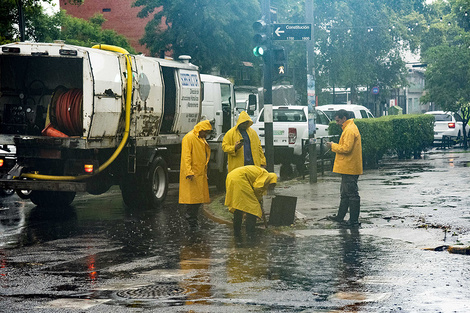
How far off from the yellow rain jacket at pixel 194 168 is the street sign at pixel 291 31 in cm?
401

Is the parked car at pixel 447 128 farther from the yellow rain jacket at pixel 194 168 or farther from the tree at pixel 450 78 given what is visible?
the yellow rain jacket at pixel 194 168

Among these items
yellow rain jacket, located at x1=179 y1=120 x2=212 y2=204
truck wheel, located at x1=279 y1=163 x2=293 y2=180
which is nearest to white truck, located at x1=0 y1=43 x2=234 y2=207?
yellow rain jacket, located at x1=179 y1=120 x2=212 y2=204

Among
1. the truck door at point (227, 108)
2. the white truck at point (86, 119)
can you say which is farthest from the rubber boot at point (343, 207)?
the truck door at point (227, 108)

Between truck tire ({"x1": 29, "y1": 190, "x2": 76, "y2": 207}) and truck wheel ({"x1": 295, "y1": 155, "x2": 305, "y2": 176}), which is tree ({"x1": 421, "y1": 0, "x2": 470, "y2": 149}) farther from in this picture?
truck tire ({"x1": 29, "y1": 190, "x2": 76, "y2": 207})

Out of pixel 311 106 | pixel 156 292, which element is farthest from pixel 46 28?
pixel 156 292

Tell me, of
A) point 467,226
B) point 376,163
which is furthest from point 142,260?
point 376,163

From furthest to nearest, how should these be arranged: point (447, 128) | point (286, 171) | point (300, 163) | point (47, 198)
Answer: point (447, 128) < point (286, 171) < point (300, 163) < point (47, 198)

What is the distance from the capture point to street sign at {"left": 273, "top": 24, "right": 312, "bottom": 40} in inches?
625

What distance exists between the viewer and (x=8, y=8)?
Answer: 1045 inches

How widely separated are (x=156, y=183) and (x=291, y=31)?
4.08 m

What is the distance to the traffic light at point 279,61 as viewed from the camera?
50.8 ft

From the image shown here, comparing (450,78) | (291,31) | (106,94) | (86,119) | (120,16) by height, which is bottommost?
(86,119)

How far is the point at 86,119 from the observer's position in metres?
13.2

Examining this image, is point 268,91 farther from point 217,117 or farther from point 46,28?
point 46,28
